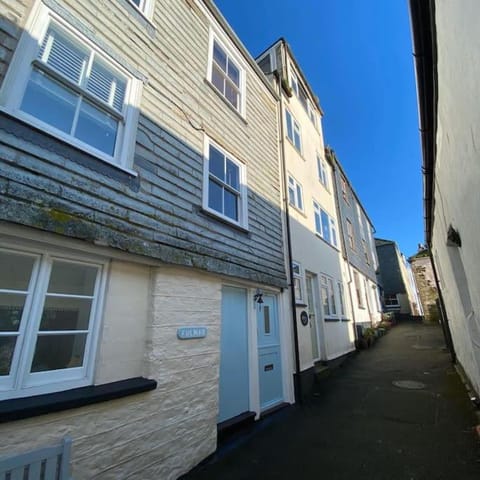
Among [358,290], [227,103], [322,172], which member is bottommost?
[358,290]

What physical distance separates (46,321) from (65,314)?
0.58ft

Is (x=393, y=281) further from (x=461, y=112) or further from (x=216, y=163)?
(x=461, y=112)

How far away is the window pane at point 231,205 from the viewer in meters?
5.39

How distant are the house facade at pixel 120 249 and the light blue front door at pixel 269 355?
2.9 inches

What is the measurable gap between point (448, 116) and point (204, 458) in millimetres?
5412

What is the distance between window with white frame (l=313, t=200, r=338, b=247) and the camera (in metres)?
9.96

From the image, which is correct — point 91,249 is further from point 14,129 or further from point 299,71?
point 299,71

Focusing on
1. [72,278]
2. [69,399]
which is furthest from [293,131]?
[69,399]

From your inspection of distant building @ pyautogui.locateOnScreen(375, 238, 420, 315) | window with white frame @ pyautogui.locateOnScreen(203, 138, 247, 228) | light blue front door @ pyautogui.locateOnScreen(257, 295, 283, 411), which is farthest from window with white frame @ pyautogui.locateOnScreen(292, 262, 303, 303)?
distant building @ pyautogui.locateOnScreen(375, 238, 420, 315)

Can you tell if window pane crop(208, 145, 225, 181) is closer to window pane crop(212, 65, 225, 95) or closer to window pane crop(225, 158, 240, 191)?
window pane crop(225, 158, 240, 191)

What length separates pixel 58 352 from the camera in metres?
2.68

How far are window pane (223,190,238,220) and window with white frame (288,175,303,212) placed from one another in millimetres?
2689

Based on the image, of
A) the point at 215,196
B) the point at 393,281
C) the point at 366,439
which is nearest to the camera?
the point at 366,439

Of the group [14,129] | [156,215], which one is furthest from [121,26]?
[156,215]
